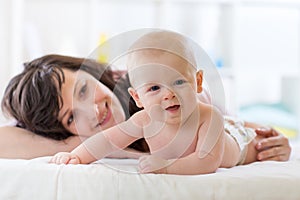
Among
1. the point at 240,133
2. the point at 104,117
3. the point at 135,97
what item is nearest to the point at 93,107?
the point at 104,117

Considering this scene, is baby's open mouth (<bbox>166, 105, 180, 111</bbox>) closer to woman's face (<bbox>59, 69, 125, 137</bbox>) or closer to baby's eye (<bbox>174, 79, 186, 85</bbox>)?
baby's eye (<bbox>174, 79, 186, 85</bbox>)

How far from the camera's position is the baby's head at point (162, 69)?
0.89 meters

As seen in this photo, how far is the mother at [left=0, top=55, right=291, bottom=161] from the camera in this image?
1.14 metres

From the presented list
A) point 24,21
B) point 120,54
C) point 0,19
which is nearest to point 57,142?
point 120,54

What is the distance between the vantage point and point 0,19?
2.45m

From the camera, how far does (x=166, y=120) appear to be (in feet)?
3.02

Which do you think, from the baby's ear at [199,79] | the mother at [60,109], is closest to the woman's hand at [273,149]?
the mother at [60,109]

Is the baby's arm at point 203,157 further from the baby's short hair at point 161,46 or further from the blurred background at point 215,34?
the blurred background at point 215,34

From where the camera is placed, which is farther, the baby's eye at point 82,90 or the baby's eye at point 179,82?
the baby's eye at point 82,90

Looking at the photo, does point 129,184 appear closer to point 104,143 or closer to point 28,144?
point 104,143

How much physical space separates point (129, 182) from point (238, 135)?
409mm

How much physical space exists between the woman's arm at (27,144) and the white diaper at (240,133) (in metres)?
0.37

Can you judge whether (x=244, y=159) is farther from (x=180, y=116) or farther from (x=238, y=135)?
(x=180, y=116)

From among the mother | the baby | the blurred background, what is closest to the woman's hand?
the mother
